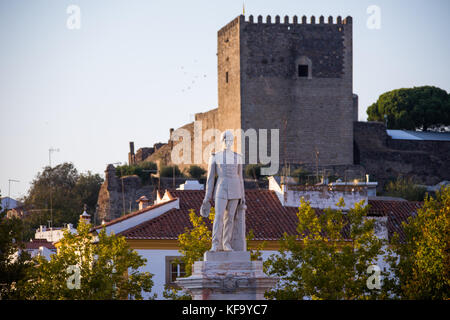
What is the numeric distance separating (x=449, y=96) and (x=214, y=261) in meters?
83.9

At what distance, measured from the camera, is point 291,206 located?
1687 inches

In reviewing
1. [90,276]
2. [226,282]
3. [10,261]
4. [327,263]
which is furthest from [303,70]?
[226,282]

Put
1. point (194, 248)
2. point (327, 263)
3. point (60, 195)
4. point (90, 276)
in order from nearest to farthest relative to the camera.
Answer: point (90, 276)
point (327, 263)
point (194, 248)
point (60, 195)

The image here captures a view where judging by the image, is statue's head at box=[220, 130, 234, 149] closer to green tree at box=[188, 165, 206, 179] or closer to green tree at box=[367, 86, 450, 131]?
green tree at box=[188, 165, 206, 179]

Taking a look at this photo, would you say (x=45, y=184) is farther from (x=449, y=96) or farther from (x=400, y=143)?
(x=449, y=96)

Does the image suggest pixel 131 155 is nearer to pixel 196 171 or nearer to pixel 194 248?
pixel 196 171

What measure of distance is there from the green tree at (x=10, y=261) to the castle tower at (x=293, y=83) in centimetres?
4164

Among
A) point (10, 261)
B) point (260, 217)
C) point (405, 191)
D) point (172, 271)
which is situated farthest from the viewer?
point (405, 191)

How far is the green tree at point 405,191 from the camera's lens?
6844 cm

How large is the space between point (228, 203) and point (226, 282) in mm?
1459

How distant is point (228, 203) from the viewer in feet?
65.6

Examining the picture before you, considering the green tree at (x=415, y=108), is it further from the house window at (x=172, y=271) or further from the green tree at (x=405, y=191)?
the house window at (x=172, y=271)

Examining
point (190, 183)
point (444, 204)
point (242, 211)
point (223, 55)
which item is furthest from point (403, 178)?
point (242, 211)

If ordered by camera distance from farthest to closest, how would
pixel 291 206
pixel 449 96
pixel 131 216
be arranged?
pixel 449 96 → pixel 291 206 → pixel 131 216
